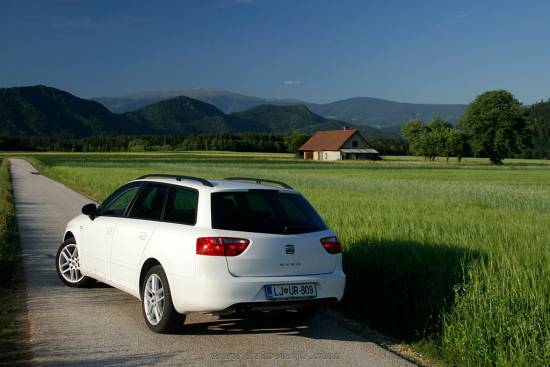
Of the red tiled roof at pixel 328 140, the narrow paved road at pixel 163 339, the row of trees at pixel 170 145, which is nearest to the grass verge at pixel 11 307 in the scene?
the narrow paved road at pixel 163 339

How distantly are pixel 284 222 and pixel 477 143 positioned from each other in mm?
87003

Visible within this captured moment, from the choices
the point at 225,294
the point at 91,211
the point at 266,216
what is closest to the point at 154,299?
the point at 225,294

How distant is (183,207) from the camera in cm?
739

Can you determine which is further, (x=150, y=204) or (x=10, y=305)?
(x=150, y=204)

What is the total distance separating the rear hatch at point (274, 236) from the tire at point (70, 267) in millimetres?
3084

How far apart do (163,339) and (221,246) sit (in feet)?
3.75

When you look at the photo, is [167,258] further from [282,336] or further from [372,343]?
[372,343]

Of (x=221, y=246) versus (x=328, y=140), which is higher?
(x=221, y=246)

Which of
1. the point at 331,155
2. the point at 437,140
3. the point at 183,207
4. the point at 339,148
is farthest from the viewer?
the point at 331,155

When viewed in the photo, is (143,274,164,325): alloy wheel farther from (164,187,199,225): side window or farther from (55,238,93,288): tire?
(55,238,93,288): tire

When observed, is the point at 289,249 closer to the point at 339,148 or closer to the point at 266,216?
the point at 266,216

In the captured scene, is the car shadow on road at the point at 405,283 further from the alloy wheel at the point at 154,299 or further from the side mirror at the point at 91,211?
the side mirror at the point at 91,211

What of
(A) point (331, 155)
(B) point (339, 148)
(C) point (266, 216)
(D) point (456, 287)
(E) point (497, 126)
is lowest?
(A) point (331, 155)

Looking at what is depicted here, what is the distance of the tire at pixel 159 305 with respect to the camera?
250 inches
